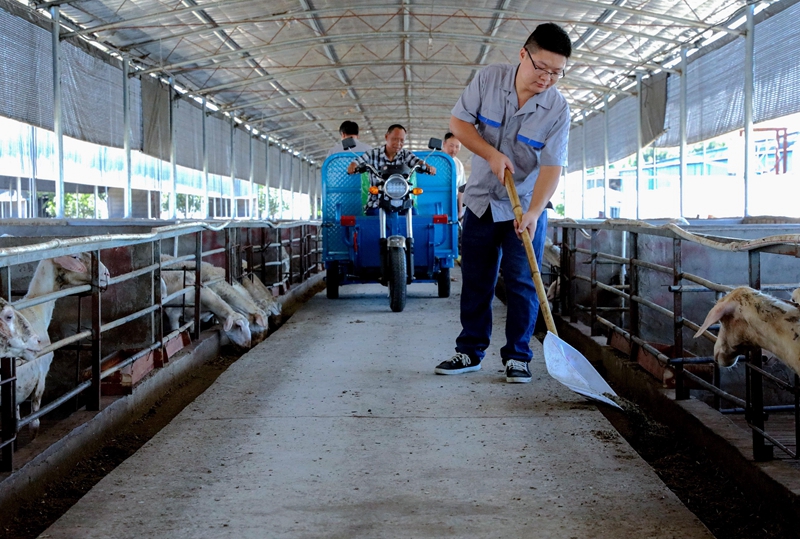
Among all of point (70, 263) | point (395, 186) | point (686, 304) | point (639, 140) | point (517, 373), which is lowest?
point (517, 373)

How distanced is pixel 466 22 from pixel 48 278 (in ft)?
44.8

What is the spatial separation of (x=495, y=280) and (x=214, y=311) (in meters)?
2.91

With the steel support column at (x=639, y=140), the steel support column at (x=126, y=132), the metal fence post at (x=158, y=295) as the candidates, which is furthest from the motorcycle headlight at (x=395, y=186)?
the steel support column at (x=639, y=140)

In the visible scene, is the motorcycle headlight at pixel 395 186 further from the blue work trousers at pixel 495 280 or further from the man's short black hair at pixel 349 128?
the blue work trousers at pixel 495 280

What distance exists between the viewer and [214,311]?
6688 millimetres

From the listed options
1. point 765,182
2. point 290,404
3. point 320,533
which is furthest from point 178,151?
point 320,533

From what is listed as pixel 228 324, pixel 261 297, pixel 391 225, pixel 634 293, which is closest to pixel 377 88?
pixel 391 225

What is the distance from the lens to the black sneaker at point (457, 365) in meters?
4.73

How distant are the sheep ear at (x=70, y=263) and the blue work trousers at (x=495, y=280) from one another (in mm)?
2125

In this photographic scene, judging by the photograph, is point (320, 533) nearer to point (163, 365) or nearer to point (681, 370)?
point (681, 370)

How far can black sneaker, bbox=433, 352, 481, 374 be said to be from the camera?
473 centimetres

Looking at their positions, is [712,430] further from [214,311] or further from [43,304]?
[214,311]

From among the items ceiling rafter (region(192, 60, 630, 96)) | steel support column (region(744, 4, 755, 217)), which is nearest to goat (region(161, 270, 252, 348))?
steel support column (region(744, 4, 755, 217))

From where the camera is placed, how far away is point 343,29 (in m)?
17.1
